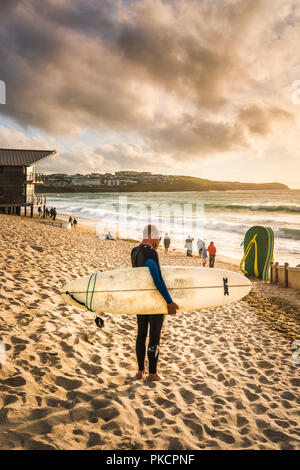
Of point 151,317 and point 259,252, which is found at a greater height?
point 151,317

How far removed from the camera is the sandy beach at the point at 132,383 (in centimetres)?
262

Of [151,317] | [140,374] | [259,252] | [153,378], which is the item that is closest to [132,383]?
[140,374]

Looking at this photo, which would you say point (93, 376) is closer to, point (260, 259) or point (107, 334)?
point (107, 334)

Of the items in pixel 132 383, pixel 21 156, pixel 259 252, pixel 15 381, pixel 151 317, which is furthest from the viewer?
pixel 21 156

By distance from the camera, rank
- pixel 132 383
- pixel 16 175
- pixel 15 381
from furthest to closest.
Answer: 1. pixel 16 175
2. pixel 132 383
3. pixel 15 381

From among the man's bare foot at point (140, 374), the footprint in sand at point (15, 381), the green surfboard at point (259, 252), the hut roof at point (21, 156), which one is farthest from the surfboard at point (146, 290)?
the hut roof at point (21, 156)

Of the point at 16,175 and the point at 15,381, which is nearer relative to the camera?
the point at 15,381

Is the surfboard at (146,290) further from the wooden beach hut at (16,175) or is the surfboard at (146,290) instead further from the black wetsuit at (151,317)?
the wooden beach hut at (16,175)

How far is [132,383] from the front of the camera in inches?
138

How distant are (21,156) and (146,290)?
30327mm

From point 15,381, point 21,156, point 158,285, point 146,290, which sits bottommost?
point 15,381

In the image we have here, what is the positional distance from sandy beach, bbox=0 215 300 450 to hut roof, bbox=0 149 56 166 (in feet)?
83.3

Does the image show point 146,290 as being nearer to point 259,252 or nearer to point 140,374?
point 140,374

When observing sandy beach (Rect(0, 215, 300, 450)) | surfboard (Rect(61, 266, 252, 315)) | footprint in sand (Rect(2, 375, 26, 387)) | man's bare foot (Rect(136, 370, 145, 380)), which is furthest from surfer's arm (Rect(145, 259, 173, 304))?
footprint in sand (Rect(2, 375, 26, 387))
